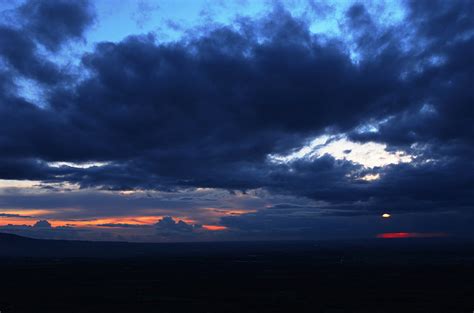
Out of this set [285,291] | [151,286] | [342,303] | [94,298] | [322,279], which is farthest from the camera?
[322,279]

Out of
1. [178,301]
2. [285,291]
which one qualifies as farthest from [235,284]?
[178,301]

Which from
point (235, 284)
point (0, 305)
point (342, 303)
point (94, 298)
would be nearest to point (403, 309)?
point (342, 303)

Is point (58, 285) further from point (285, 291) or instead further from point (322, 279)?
point (322, 279)

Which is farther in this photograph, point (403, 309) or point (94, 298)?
point (94, 298)

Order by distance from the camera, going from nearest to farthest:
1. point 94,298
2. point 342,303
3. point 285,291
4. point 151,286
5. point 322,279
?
point 342,303 < point 94,298 < point 285,291 < point 151,286 < point 322,279

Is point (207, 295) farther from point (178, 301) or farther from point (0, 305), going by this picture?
point (0, 305)

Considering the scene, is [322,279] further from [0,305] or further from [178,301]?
[0,305]

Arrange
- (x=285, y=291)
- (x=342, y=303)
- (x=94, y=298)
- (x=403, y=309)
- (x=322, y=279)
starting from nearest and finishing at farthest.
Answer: (x=403, y=309)
(x=342, y=303)
(x=94, y=298)
(x=285, y=291)
(x=322, y=279)

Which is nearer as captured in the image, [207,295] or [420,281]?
[207,295]

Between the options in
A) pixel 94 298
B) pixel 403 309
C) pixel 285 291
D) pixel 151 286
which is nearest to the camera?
pixel 403 309
